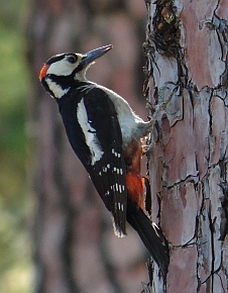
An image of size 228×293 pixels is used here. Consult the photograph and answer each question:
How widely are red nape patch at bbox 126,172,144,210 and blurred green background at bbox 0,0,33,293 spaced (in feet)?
9.97

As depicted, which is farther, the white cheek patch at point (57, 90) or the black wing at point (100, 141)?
the white cheek patch at point (57, 90)

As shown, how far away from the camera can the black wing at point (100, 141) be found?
143 inches

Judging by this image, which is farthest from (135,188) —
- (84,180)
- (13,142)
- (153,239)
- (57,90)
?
(13,142)

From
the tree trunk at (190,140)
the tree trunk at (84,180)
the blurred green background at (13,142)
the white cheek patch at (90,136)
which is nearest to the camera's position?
the tree trunk at (190,140)

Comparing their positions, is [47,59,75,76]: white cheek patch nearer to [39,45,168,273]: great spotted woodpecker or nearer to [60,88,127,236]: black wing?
[39,45,168,273]: great spotted woodpecker

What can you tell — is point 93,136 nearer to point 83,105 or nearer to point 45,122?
point 83,105

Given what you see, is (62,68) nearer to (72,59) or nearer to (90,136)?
(72,59)

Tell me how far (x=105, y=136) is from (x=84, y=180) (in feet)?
5.25

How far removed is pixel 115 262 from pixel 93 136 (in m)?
1.77

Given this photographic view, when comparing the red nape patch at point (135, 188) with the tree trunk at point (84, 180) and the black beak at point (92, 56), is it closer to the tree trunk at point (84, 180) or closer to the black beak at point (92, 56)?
the black beak at point (92, 56)

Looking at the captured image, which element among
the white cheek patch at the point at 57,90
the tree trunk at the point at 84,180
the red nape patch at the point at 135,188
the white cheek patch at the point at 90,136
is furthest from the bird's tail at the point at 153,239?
the tree trunk at the point at 84,180

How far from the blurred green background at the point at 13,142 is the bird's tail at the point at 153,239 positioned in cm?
329

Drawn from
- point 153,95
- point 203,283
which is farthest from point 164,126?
point 203,283

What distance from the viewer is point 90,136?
3822 mm
